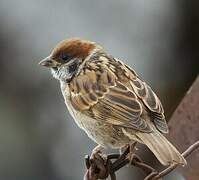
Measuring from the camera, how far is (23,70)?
792 centimetres

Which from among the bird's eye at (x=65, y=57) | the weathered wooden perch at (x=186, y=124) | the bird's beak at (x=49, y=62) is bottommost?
the weathered wooden perch at (x=186, y=124)

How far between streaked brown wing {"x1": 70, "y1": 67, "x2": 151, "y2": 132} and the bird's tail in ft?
0.17

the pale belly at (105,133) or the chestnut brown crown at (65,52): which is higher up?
the chestnut brown crown at (65,52)

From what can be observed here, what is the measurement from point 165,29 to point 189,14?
1.00 feet

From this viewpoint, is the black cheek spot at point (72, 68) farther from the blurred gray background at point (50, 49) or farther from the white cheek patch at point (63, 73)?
the blurred gray background at point (50, 49)

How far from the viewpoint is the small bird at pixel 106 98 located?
4117 mm

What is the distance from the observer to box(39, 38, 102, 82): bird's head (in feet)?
15.0

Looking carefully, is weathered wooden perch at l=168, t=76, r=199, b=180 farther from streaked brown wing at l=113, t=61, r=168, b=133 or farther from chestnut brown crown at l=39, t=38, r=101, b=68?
chestnut brown crown at l=39, t=38, r=101, b=68

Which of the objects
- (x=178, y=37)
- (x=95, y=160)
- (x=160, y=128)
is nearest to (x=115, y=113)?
(x=160, y=128)

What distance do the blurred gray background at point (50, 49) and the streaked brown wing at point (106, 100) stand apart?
294 centimetres

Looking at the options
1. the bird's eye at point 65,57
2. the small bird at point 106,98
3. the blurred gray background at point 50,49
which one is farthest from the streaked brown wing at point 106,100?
the blurred gray background at point 50,49

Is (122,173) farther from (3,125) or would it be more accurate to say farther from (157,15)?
(157,15)

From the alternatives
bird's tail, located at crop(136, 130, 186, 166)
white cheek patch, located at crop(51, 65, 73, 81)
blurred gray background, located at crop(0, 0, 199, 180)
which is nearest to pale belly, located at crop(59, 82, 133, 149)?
bird's tail, located at crop(136, 130, 186, 166)

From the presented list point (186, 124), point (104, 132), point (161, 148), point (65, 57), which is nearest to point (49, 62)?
point (65, 57)
